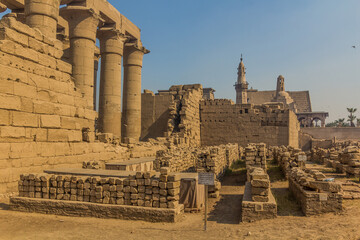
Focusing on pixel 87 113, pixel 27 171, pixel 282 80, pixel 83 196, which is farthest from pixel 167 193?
pixel 282 80

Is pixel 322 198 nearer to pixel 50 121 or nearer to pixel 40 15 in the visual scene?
pixel 50 121

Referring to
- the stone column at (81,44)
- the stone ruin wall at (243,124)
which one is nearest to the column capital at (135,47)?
the stone column at (81,44)

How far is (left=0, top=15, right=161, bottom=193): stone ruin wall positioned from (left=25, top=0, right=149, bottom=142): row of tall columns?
171 cm

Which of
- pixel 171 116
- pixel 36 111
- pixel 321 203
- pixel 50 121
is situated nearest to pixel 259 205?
pixel 321 203

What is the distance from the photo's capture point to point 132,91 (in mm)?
20734

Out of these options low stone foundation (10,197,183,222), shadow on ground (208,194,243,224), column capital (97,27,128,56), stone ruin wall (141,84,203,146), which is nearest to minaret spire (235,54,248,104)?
stone ruin wall (141,84,203,146)

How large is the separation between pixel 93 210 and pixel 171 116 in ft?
48.7

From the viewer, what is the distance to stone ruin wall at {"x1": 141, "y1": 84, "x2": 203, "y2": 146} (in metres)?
21.8

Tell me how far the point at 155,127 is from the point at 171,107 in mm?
2186

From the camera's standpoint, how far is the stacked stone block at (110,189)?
7.31m

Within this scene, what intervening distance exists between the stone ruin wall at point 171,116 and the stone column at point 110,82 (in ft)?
15.5

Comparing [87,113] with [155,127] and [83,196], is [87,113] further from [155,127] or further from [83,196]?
[155,127]

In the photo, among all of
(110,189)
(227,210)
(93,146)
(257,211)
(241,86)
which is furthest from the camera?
(241,86)

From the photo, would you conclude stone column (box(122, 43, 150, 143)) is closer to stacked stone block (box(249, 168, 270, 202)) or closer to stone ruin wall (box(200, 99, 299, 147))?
stone ruin wall (box(200, 99, 299, 147))
